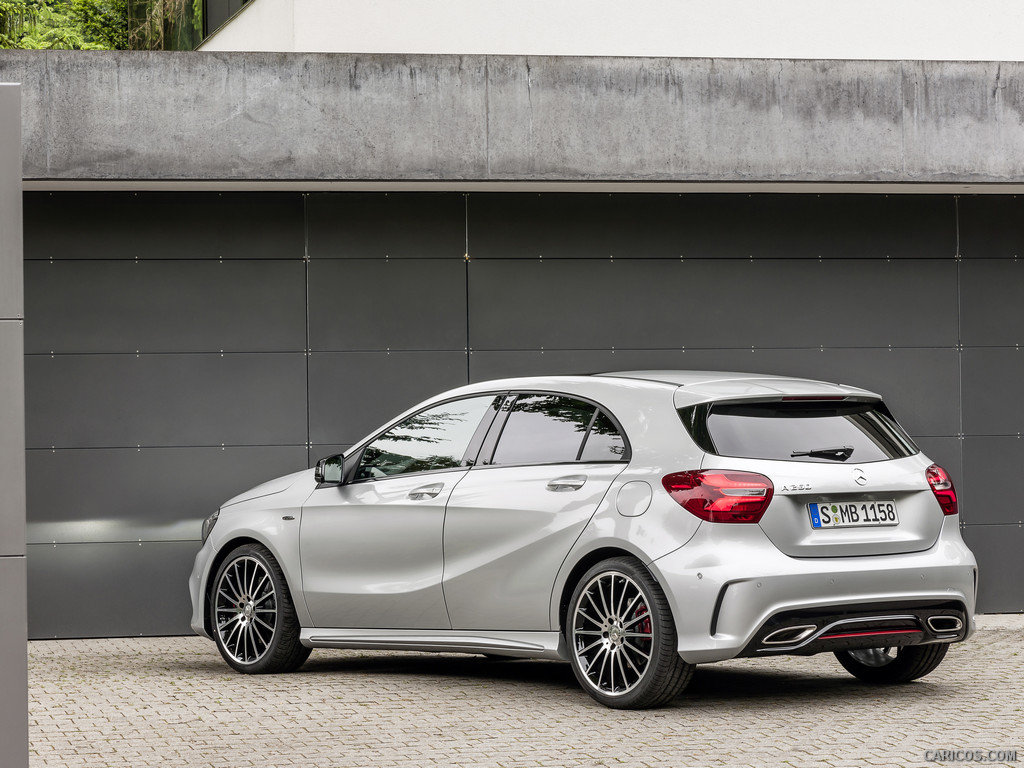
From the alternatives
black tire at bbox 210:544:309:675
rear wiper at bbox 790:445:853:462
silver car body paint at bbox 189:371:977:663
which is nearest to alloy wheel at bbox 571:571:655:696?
silver car body paint at bbox 189:371:977:663

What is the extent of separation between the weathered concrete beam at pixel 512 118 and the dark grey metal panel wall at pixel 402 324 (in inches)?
26.4

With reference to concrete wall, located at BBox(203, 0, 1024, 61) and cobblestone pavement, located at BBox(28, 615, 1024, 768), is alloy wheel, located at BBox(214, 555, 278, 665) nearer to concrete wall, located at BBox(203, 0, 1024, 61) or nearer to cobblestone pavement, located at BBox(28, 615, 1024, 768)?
cobblestone pavement, located at BBox(28, 615, 1024, 768)

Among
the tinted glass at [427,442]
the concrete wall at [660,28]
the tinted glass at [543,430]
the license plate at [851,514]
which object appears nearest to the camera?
the license plate at [851,514]

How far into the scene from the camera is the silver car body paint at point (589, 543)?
7066 mm

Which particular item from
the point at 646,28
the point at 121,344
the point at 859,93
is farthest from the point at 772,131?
the point at 121,344

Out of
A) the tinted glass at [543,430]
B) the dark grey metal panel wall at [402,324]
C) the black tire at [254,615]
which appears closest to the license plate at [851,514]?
the tinted glass at [543,430]

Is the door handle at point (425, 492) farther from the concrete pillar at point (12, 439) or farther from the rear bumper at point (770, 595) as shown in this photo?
the concrete pillar at point (12, 439)

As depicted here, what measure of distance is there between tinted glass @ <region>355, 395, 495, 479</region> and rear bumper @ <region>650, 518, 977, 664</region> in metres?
1.73

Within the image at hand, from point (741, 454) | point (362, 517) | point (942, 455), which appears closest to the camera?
Result: point (741, 454)

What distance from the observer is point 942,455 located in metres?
12.1

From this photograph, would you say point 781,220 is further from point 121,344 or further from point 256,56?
point 121,344

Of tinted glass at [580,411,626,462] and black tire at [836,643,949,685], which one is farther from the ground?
tinted glass at [580,411,626,462]

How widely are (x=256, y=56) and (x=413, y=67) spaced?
1.16 m

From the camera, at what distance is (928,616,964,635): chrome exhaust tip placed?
7391mm
